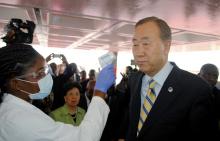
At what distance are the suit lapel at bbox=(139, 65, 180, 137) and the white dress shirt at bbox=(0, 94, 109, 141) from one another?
276 millimetres

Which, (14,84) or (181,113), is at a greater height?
(14,84)

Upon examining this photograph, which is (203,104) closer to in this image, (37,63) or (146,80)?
(146,80)

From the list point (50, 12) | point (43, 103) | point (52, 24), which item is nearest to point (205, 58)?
point (52, 24)

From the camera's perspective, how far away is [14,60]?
4.88ft

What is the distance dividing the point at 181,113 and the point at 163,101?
13cm

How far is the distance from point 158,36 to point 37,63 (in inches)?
30.2

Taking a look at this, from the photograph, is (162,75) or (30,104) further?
(162,75)

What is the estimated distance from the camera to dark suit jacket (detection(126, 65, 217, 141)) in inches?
63.3

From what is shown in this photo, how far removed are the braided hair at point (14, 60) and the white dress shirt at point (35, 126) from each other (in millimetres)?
112

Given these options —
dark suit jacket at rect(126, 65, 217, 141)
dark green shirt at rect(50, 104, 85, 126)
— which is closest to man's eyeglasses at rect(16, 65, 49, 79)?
dark suit jacket at rect(126, 65, 217, 141)

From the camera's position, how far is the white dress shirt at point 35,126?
1366 millimetres

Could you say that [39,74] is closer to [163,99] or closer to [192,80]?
[163,99]

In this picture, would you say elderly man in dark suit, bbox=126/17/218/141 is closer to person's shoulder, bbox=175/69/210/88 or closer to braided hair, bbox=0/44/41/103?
person's shoulder, bbox=175/69/210/88

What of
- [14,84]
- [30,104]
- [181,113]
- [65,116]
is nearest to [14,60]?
[14,84]
